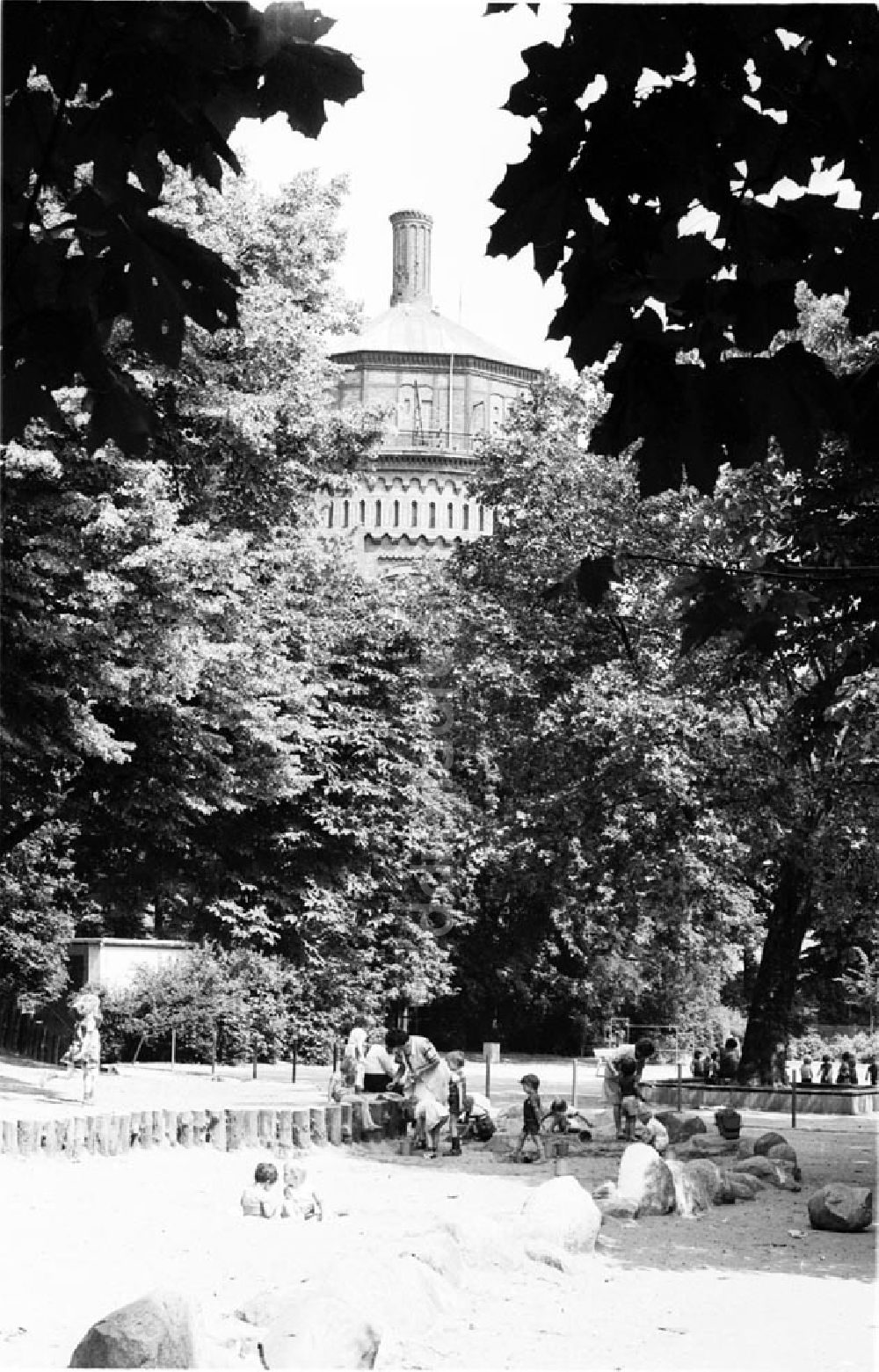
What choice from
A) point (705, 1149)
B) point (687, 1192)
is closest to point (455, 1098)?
point (705, 1149)

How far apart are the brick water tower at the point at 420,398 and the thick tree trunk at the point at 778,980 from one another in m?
47.0

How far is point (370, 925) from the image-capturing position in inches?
1577

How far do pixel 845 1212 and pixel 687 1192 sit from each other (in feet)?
Result: 5.52

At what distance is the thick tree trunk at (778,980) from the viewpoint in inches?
1286

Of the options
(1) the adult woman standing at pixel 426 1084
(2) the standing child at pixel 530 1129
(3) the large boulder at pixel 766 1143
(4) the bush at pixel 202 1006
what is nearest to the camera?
(3) the large boulder at pixel 766 1143

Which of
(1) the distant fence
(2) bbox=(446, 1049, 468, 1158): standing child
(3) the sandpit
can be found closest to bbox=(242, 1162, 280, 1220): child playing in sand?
(3) the sandpit

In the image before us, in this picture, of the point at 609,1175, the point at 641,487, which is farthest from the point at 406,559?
the point at 641,487

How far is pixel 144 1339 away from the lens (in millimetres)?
8609

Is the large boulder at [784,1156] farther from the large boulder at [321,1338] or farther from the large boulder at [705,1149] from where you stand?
the large boulder at [321,1338]

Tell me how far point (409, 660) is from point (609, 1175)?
20.4 m

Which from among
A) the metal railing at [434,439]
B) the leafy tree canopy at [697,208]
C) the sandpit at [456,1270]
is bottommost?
the sandpit at [456,1270]

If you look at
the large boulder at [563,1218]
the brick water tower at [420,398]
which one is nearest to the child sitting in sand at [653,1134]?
the large boulder at [563,1218]

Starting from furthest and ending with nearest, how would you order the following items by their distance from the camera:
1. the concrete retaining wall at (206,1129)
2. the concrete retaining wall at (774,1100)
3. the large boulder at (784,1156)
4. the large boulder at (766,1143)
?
the concrete retaining wall at (774,1100) → the large boulder at (766,1143) → the large boulder at (784,1156) → the concrete retaining wall at (206,1129)

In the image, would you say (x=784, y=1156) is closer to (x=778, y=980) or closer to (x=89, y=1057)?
(x=89, y=1057)
